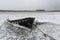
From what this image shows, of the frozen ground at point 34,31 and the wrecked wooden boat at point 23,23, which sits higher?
the wrecked wooden boat at point 23,23

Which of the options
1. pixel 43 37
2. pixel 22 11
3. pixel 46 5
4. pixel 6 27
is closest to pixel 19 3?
pixel 22 11

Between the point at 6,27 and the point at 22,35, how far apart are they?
13cm

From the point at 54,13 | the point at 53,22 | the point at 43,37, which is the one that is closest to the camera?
the point at 43,37

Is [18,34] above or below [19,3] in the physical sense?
below

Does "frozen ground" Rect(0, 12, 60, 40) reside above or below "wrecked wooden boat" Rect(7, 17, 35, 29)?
below

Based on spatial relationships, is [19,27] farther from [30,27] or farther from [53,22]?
[53,22]

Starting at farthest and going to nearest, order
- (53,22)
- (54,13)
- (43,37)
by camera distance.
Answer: (54,13) → (53,22) → (43,37)

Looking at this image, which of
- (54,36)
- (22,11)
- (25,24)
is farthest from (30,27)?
(22,11)

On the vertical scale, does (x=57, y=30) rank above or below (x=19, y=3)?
below

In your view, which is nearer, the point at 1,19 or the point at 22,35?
the point at 22,35

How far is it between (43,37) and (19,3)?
0.46 meters

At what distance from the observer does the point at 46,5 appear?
2.86 ft

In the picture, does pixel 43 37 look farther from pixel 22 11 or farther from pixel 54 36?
pixel 22 11

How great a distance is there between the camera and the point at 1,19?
2.24ft
